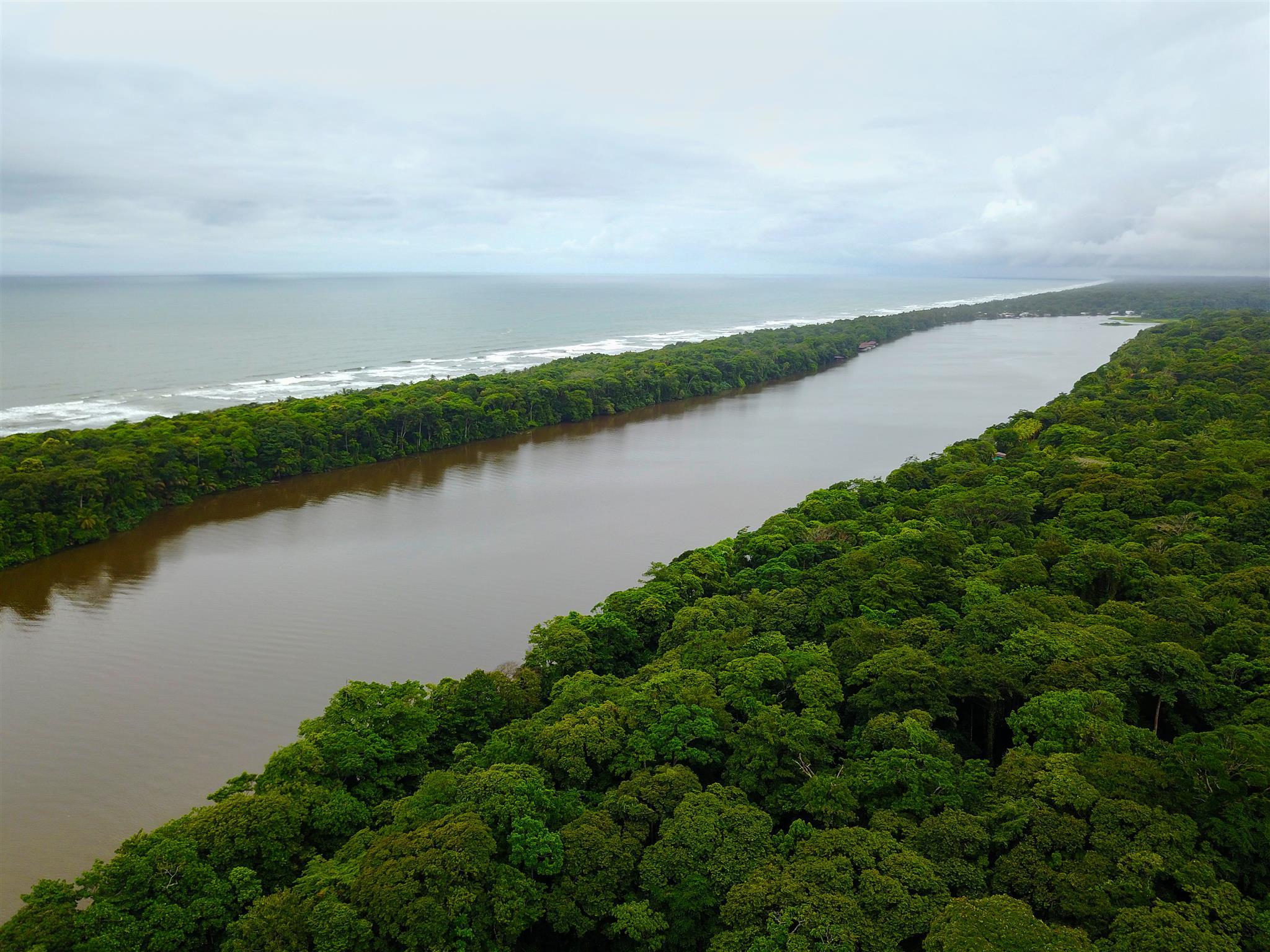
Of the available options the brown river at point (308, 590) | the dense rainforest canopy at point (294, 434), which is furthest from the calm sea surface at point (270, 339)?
the brown river at point (308, 590)

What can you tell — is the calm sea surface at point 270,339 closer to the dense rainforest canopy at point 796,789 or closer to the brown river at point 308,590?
the brown river at point 308,590

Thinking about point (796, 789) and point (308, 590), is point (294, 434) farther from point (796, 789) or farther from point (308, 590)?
point (796, 789)

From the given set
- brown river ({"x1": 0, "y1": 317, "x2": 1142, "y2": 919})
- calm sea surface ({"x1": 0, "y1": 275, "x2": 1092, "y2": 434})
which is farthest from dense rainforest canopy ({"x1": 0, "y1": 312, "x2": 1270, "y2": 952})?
calm sea surface ({"x1": 0, "y1": 275, "x2": 1092, "y2": 434})

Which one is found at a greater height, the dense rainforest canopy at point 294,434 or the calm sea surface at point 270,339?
the calm sea surface at point 270,339

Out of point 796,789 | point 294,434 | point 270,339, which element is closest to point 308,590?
point 294,434

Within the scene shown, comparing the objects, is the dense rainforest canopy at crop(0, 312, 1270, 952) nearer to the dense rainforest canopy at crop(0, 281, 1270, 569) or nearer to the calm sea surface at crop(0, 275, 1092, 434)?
the dense rainforest canopy at crop(0, 281, 1270, 569)

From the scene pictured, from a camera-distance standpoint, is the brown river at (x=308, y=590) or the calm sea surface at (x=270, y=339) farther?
the calm sea surface at (x=270, y=339)
